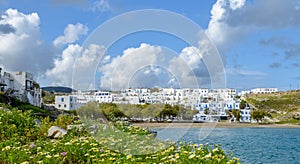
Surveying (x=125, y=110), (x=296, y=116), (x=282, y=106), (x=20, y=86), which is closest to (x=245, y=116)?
(x=296, y=116)

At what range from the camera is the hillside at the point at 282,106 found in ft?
293

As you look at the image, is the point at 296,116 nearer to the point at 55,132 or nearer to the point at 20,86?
the point at 20,86

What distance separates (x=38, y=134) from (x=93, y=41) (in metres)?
3.13

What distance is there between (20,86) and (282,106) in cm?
7987

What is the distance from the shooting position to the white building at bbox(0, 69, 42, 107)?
48.8 meters

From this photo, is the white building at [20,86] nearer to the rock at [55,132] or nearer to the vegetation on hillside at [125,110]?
the vegetation on hillside at [125,110]

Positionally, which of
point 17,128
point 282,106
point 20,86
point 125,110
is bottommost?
point 17,128

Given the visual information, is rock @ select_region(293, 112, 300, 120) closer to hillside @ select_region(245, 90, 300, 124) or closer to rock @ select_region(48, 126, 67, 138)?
hillside @ select_region(245, 90, 300, 124)

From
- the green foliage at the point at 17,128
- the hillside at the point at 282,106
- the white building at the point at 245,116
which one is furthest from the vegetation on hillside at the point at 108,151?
the hillside at the point at 282,106

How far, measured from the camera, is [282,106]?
10769 cm

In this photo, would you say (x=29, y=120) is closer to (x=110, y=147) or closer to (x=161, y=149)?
(x=110, y=147)

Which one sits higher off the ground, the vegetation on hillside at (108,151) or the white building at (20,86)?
the white building at (20,86)

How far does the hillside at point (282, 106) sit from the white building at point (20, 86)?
56.4m

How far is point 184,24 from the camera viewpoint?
967cm
